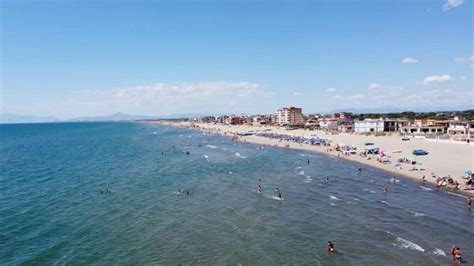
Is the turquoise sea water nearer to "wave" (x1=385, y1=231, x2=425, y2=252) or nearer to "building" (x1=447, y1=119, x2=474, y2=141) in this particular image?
"wave" (x1=385, y1=231, x2=425, y2=252)

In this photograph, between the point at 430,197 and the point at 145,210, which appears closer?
the point at 145,210

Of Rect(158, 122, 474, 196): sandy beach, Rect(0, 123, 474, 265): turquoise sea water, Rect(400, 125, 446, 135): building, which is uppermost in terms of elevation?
Rect(400, 125, 446, 135): building

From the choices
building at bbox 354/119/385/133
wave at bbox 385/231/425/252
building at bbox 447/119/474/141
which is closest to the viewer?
wave at bbox 385/231/425/252

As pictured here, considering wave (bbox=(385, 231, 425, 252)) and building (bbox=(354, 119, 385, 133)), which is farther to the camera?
building (bbox=(354, 119, 385, 133))

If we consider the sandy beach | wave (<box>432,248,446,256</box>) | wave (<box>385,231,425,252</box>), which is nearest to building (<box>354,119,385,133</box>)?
the sandy beach

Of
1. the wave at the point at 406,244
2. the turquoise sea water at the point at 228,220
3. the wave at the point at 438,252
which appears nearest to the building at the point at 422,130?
the turquoise sea water at the point at 228,220

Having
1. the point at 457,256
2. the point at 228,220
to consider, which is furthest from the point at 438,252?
the point at 228,220

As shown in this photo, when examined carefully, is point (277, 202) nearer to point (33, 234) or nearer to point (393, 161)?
point (33, 234)

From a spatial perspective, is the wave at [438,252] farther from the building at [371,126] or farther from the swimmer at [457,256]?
the building at [371,126]

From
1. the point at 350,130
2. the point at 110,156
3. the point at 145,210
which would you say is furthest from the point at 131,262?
the point at 350,130
